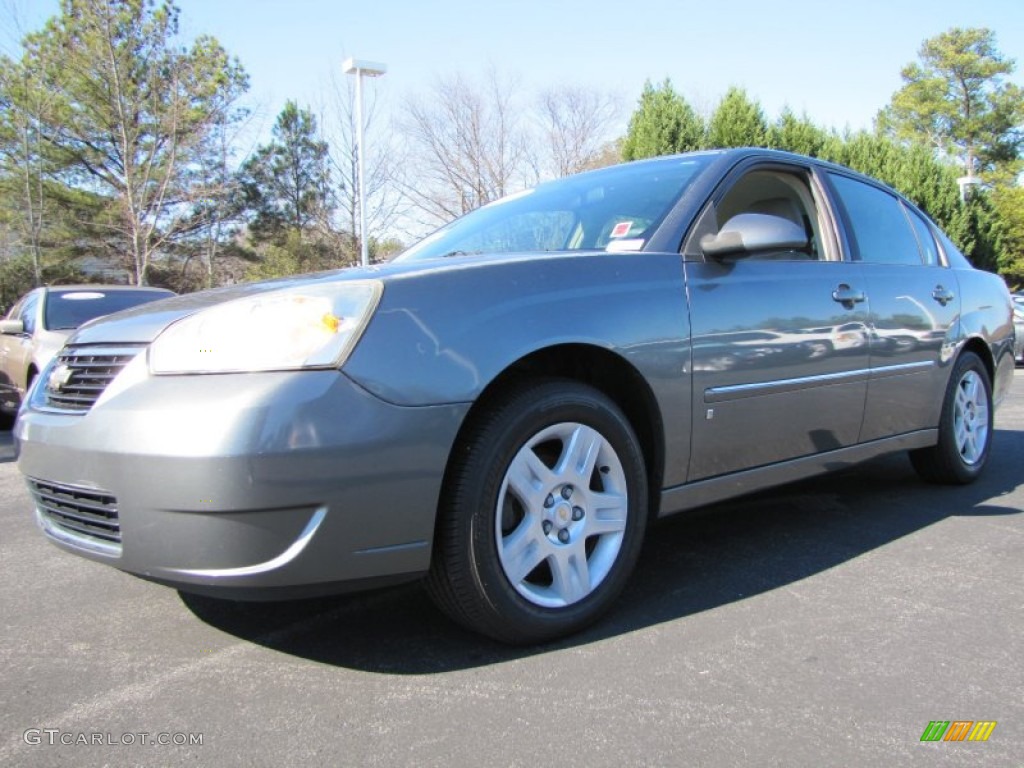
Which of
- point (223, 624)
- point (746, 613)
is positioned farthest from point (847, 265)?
point (223, 624)

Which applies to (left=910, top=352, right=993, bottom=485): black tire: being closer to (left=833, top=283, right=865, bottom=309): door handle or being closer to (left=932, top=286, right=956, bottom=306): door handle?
(left=932, top=286, right=956, bottom=306): door handle

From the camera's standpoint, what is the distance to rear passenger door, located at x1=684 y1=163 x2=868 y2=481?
2701 mm

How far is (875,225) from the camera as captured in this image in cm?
387

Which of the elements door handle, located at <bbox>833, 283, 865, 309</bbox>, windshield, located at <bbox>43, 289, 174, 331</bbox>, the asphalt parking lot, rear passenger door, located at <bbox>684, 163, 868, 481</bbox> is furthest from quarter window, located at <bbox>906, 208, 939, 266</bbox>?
windshield, located at <bbox>43, 289, 174, 331</bbox>

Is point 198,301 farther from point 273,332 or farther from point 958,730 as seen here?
point 958,730

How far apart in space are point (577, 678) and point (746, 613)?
0.72m

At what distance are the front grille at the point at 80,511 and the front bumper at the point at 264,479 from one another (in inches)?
0.7

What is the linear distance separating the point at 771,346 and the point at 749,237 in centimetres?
42

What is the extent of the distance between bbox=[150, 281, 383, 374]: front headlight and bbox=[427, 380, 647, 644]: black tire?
44cm

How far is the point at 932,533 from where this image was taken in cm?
340

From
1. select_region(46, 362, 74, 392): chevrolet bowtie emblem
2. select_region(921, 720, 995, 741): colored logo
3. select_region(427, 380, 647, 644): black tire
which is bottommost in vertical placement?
select_region(921, 720, 995, 741): colored logo

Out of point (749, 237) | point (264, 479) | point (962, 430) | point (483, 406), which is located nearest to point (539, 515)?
point (483, 406)

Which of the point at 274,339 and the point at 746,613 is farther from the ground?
the point at 274,339

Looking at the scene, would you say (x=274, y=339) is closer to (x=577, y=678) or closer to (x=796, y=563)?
(x=577, y=678)
